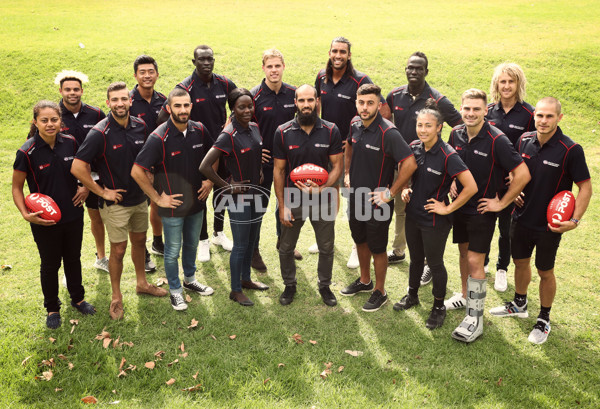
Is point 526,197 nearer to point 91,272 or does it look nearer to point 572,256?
point 572,256

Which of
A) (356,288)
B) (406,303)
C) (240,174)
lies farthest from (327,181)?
(406,303)

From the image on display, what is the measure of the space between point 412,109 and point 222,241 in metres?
3.58

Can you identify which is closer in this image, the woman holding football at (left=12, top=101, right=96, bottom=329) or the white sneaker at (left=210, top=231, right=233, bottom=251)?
the woman holding football at (left=12, top=101, right=96, bottom=329)

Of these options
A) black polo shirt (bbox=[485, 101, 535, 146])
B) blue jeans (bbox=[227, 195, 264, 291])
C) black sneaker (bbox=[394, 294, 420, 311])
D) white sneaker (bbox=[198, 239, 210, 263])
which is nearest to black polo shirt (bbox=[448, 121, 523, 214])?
black polo shirt (bbox=[485, 101, 535, 146])

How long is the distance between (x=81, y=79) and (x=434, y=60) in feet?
41.6

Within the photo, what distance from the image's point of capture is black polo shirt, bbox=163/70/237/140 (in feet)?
23.6

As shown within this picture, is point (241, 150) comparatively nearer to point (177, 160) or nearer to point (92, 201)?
point (177, 160)

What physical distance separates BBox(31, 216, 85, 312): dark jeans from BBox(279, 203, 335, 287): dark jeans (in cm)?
248

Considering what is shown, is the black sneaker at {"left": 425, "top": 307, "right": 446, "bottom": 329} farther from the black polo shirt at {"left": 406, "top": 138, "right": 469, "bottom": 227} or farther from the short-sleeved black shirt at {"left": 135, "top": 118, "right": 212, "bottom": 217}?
the short-sleeved black shirt at {"left": 135, "top": 118, "right": 212, "bottom": 217}

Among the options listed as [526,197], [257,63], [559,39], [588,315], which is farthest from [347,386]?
[559,39]

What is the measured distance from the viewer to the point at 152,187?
5.86m

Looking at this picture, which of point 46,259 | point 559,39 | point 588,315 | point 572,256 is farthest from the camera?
point 559,39

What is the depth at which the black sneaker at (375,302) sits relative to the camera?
6.44 metres

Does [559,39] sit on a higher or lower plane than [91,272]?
higher
